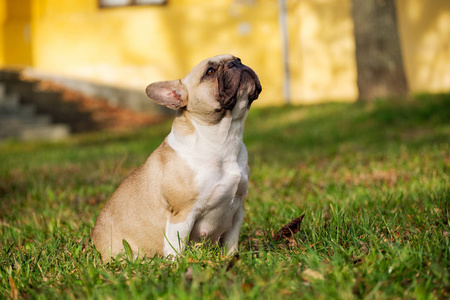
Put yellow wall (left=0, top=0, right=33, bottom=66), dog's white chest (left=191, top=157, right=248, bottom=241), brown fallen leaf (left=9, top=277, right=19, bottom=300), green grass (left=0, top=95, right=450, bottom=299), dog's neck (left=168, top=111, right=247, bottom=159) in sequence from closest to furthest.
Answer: green grass (left=0, top=95, right=450, bottom=299) < brown fallen leaf (left=9, top=277, right=19, bottom=300) < dog's white chest (left=191, top=157, right=248, bottom=241) < dog's neck (left=168, top=111, right=247, bottom=159) < yellow wall (left=0, top=0, right=33, bottom=66)

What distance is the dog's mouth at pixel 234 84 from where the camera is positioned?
3.17m

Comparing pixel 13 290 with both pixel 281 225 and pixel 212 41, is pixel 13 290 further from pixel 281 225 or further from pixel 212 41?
pixel 212 41

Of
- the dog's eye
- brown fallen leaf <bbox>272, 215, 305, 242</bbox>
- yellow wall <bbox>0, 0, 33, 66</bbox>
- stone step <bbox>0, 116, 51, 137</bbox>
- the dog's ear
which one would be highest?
yellow wall <bbox>0, 0, 33, 66</bbox>

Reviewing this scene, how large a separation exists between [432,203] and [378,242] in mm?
1164

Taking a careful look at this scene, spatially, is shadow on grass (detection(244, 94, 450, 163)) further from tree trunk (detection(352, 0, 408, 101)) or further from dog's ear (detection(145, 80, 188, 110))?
dog's ear (detection(145, 80, 188, 110))

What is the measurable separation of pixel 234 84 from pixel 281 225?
103 cm

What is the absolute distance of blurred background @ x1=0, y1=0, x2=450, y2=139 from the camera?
1495cm

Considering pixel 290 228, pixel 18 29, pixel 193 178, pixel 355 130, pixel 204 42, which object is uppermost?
pixel 18 29

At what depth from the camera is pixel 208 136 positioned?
3164 millimetres

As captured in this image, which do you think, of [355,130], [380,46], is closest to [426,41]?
[380,46]

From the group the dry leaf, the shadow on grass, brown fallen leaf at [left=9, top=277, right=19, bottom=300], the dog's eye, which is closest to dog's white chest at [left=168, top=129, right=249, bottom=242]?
the dog's eye

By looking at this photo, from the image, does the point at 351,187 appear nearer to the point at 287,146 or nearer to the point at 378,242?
the point at 378,242

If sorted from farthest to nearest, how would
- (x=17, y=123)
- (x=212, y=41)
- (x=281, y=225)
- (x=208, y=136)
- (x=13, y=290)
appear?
(x=212, y=41) < (x=17, y=123) < (x=281, y=225) < (x=208, y=136) < (x=13, y=290)

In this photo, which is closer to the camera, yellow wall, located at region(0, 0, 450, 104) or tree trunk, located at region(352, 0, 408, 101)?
tree trunk, located at region(352, 0, 408, 101)
